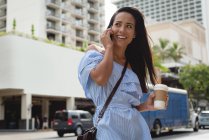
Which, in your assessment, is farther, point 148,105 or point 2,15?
point 2,15

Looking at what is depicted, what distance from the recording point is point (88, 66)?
7.13ft

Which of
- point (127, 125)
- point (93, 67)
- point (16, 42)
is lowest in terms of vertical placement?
point (127, 125)

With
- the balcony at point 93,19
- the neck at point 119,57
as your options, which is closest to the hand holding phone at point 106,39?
the neck at point 119,57

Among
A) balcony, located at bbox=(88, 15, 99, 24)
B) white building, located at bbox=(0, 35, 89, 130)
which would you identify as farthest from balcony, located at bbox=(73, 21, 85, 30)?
white building, located at bbox=(0, 35, 89, 130)

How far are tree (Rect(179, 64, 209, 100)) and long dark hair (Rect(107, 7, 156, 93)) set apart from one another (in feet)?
145

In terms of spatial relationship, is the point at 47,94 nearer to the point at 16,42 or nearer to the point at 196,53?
the point at 16,42

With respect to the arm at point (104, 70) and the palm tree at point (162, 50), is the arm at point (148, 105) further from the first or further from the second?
the palm tree at point (162, 50)

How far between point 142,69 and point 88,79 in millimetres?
435

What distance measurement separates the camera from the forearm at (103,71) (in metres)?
2.07

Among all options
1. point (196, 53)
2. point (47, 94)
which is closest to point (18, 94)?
point (47, 94)

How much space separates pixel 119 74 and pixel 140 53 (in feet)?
1.07

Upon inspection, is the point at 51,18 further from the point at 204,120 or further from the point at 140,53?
the point at 140,53

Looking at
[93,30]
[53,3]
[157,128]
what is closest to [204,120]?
[157,128]

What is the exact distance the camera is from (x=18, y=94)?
3262 cm
